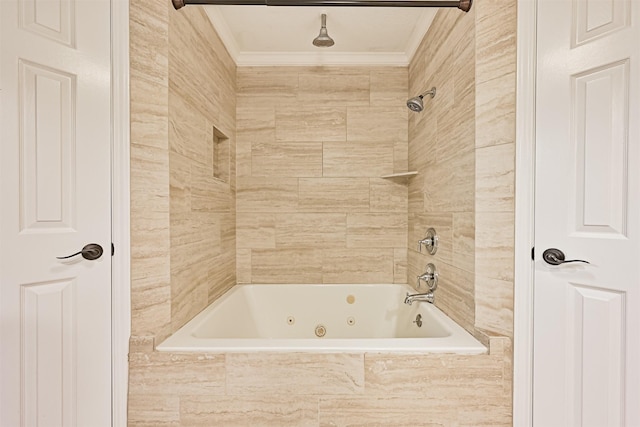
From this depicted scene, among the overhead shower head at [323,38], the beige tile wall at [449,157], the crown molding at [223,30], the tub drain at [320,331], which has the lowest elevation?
the tub drain at [320,331]

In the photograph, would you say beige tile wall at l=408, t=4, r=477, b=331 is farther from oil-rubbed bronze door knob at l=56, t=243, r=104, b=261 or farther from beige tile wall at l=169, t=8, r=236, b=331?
oil-rubbed bronze door knob at l=56, t=243, r=104, b=261

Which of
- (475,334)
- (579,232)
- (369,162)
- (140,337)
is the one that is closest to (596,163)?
(579,232)

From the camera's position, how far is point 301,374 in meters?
1.42

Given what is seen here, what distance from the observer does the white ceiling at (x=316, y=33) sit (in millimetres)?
2129

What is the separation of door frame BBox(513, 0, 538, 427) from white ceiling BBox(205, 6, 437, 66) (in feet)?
2.50

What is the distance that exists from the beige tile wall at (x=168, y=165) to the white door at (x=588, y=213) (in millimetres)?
1433

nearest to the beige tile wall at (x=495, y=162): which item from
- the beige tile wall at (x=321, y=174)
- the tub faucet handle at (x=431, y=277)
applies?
the tub faucet handle at (x=431, y=277)

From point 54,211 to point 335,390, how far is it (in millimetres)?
1180

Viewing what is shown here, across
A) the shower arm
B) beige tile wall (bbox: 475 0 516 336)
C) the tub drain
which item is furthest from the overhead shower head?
the tub drain

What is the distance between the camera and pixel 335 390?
1411 millimetres

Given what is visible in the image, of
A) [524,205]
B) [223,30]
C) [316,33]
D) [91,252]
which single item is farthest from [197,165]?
[524,205]

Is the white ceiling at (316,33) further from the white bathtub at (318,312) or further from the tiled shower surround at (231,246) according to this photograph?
the white bathtub at (318,312)

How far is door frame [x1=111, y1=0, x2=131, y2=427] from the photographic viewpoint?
1.44 meters

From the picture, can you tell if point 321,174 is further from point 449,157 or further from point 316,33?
point 449,157
